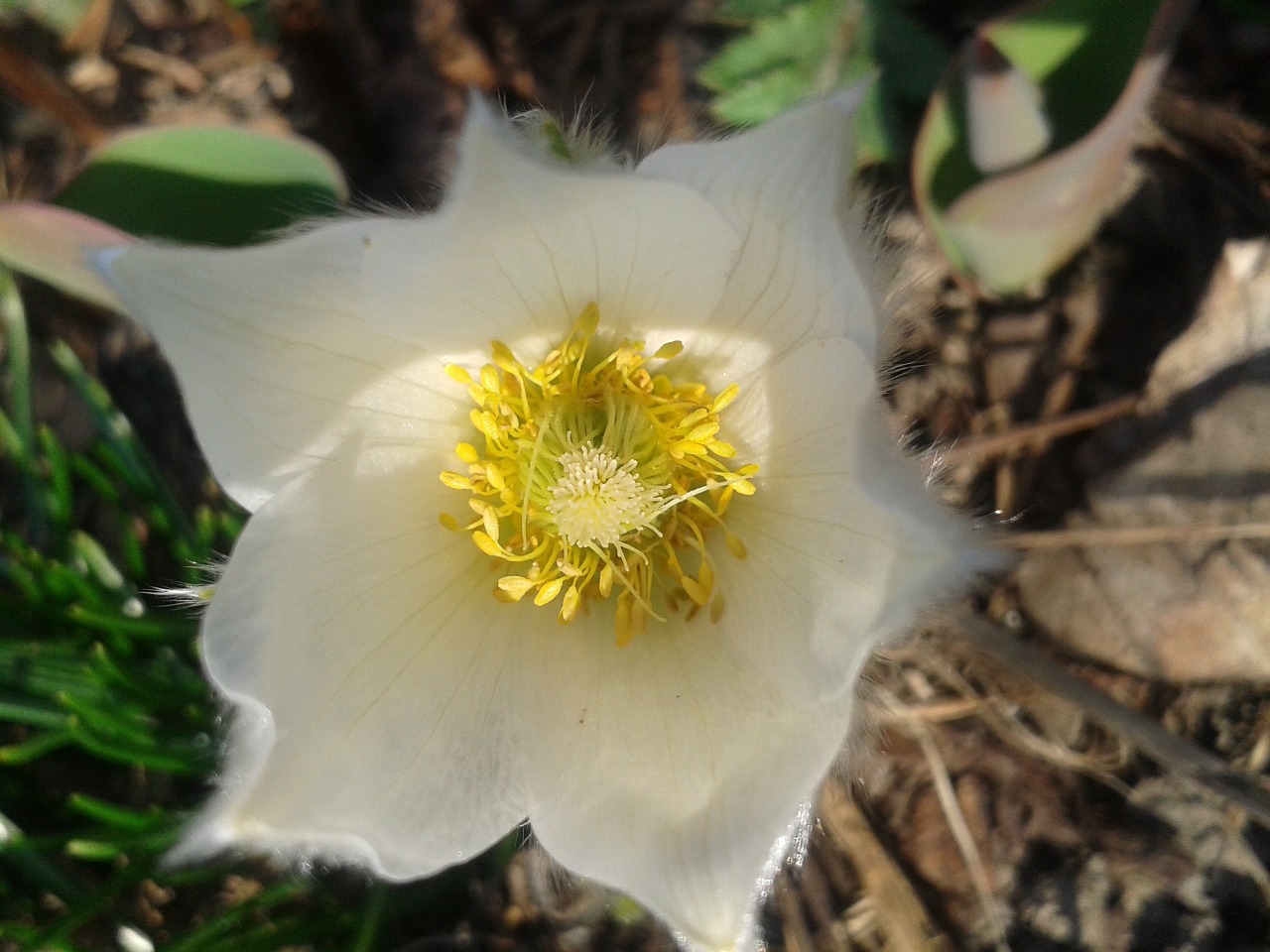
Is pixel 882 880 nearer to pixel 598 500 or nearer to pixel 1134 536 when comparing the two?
pixel 1134 536

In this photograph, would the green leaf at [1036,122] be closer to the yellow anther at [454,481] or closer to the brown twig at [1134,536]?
the brown twig at [1134,536]

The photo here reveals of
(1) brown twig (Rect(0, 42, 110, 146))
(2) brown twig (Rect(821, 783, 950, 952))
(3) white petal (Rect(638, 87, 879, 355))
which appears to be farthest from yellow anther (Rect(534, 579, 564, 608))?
(1) brown twig (Rect(0, 42, 110, 146))

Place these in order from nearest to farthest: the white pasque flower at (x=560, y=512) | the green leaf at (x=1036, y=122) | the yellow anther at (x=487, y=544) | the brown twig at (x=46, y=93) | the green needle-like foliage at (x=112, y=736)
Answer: the white pasque flower at (x=560, y=512) → the yellow anther at (x=487, y=544) → the green leaf at (x=1036, y=122) → the green needle-like foliage at (x=112, y=736) → the brown twig at (x=46, y=93)

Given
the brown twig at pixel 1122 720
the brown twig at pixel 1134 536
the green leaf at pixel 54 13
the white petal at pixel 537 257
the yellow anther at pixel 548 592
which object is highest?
the white petal at pixel 537 257

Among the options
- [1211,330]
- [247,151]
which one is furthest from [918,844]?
[247,151]

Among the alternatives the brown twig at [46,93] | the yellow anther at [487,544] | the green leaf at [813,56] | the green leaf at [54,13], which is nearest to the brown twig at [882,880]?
the yellow anther at [487,544]

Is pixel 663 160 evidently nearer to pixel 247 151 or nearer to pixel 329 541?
pixel 329 541

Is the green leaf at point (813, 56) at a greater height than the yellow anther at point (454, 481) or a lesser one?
greater

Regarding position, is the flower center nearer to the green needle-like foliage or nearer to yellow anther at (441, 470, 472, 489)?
yellow anther at (441, 470, 472, 489)
